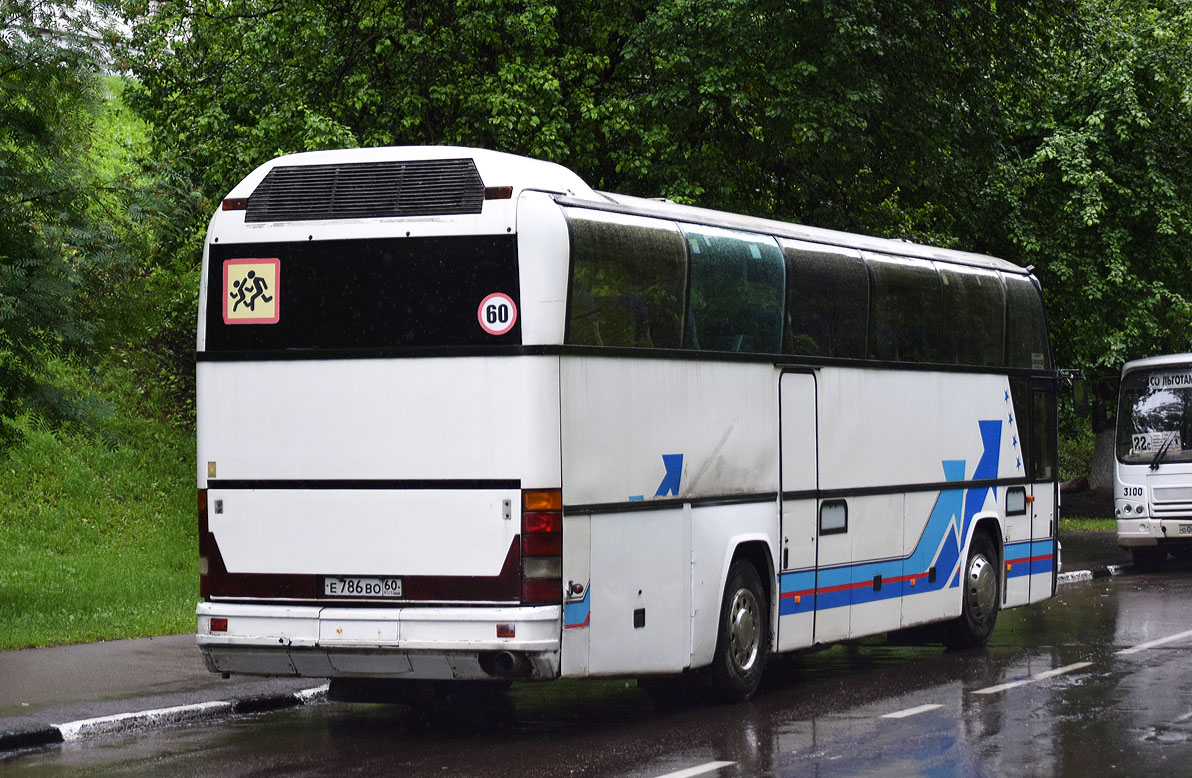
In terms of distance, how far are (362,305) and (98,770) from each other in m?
3.08

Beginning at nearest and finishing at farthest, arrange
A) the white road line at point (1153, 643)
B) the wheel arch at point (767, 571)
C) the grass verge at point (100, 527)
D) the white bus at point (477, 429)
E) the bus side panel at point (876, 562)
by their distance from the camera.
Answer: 1. the white bus at point (477, 429)
2. the wheel arch at point (767, 571)
3. the bus side panel at point (876, 562)
4. the white road line at point (1153, 643)
5. the grass verge at point (100, 527)

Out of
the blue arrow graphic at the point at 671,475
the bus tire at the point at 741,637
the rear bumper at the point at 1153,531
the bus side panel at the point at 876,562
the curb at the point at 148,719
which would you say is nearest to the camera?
the curb at the point at 148,719

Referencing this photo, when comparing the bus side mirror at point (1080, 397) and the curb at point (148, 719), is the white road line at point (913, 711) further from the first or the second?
the bus side mirror at point (1080, 397)

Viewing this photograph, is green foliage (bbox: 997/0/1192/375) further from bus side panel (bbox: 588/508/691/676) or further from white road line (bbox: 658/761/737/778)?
white road line (bbox: 658/761/737/778)

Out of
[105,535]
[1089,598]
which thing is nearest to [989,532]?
[1089,598]

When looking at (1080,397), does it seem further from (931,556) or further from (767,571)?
(767,571)

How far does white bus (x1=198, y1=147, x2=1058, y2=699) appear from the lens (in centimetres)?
1009

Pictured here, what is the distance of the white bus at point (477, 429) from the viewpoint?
1009 centimetres

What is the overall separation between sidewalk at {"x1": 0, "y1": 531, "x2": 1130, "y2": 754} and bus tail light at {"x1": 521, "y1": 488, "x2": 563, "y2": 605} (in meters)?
2.88

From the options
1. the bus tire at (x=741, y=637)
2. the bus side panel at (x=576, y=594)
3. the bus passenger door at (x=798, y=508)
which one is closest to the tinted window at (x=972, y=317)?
the bus passenger door at (x=798, y=508)

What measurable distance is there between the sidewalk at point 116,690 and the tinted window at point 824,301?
4.49 meters

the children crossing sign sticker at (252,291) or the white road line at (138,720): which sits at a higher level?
the children crossing sign sticker at (252,291)

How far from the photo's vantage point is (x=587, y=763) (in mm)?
9578

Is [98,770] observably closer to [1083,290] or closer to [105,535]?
[105,535]
